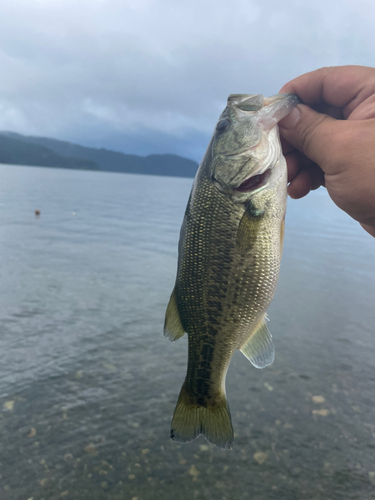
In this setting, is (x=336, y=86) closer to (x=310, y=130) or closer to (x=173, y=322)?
(x=310, y=130)

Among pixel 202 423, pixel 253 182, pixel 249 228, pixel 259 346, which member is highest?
pixel 253 182

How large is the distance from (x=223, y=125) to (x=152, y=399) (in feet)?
15.2

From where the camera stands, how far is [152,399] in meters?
5.56

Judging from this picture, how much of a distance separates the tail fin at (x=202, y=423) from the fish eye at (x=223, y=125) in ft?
7.94

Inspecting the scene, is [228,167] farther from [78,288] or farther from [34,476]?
[78,288]

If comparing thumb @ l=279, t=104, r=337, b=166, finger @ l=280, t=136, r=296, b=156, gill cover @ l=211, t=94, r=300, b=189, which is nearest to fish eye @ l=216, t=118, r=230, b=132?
gill cover @ l=211, t=94, r=300, b=189

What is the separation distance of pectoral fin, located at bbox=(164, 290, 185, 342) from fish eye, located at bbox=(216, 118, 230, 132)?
150cm

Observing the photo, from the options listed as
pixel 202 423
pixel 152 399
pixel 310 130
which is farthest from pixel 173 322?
pixel 152 399

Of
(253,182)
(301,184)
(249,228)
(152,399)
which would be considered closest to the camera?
(249,228)

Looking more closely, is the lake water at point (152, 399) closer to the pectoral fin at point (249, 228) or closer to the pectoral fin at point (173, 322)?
the pectoral fin at point (173, 322)

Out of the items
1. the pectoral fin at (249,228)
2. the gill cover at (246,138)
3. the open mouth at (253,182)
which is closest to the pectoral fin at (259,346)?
the pectoral fin at (249,228)

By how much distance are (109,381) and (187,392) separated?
11.2 ft

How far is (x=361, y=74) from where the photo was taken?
2832 millimetres

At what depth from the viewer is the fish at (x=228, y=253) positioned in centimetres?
255
